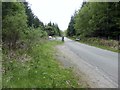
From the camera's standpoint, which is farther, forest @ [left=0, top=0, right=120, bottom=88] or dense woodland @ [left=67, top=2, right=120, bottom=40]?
dense woodland @ [left=67, top=2, right=120, bottom=40]

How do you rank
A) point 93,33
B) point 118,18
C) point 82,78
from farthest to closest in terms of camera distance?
point 93,33, point 118,18, point 82,78

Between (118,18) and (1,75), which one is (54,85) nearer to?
(1,75)

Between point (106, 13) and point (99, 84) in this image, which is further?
point (106, 13)

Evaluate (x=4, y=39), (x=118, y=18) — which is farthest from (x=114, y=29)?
(x=4, y=39)

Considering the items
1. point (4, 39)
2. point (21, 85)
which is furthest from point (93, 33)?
point (21, 85)

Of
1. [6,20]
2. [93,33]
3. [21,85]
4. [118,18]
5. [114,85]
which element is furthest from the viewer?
[93,33]

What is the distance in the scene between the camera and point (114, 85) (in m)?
9.83

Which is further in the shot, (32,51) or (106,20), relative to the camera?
(106,20)

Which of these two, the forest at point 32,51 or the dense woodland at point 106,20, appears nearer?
the forest at point 32,51

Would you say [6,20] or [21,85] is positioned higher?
[6,20]

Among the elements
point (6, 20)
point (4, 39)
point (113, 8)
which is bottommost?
point (4, 39)

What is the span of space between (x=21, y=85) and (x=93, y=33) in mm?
47309

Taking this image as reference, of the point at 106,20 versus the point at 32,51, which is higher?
the point at 106,20

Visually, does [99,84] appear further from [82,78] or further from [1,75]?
[1,75]
